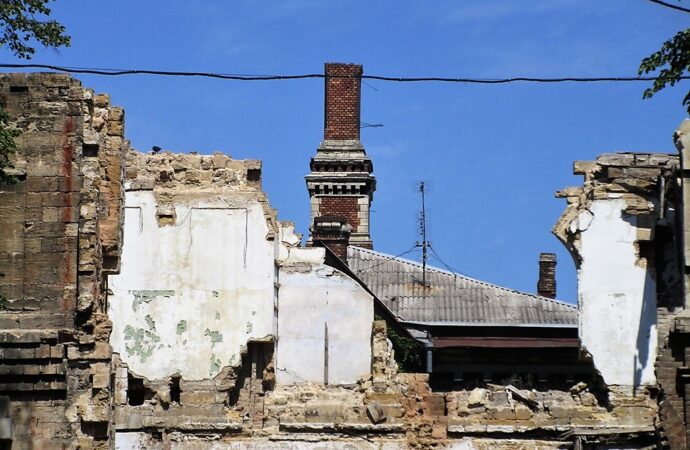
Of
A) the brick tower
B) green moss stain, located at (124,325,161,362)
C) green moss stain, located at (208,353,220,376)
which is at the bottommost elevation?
green moss stain, located at (208,353,220,376)

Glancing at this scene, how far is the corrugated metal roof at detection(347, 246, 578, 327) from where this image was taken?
1735 inches

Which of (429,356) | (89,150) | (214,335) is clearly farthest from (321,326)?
(89,150)

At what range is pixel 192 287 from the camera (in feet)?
115

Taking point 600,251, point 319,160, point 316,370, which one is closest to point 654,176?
point 600,251

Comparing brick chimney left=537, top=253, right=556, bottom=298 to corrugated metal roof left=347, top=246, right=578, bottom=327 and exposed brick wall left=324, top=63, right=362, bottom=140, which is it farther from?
exposed brick wall left=324, top=63, right=362, bottom=140

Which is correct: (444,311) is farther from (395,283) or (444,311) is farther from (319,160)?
(319,160)

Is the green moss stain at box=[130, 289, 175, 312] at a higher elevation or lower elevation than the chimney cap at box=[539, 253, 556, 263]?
lower

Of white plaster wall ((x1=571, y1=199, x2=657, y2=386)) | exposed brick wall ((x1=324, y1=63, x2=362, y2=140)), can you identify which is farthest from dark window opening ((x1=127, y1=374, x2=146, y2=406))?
exposed brick wall ((x1=324, y1=63, x2=362, y2=140))

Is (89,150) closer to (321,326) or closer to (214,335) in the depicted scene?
(214,335)

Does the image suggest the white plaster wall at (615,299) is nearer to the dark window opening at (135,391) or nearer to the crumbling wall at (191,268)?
the crumbling wall at (191,268)

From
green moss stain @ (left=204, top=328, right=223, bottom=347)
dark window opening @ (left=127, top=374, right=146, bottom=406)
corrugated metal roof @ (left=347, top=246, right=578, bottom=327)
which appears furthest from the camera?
corrugated metal roof @ (left=347, top=246, right=578, bottom=327)

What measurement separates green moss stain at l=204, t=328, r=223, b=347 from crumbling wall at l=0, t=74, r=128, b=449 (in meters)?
10.9

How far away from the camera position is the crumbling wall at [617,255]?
1302 inches

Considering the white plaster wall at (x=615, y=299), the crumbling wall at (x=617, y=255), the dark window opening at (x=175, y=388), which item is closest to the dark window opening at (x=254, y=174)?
the dark window opening at (x=175, y=388)
